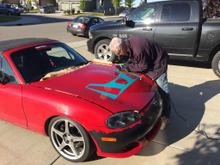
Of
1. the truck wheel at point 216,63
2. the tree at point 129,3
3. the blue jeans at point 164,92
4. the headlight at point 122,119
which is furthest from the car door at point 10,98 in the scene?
the tree at point 129,3

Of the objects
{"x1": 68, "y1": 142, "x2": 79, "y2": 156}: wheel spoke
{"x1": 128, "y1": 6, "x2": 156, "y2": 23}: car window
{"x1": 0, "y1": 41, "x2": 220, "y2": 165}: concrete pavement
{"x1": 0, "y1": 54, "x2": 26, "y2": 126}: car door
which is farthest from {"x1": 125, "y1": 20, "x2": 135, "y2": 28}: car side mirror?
{"x1": 68, "y1": 142, "x2": 79, "y2": 156}: wheel spoke

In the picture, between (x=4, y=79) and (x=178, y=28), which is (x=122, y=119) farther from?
(x=178, y=28)

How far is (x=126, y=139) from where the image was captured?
3119 mm

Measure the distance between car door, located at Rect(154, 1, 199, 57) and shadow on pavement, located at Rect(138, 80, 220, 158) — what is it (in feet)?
3.93

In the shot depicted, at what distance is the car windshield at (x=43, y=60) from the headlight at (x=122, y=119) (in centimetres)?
138

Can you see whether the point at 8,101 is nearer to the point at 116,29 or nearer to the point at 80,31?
the point at 116,29

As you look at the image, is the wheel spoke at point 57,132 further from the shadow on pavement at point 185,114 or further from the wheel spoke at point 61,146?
the shadow on pavement at point 185,114

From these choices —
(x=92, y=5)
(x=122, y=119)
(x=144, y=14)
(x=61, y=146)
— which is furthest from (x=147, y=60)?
(x=92, y=5)

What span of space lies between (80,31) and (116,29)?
9223 mm

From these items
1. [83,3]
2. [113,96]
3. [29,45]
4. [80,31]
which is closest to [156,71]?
[113,96]

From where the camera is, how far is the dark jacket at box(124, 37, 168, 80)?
4129mm

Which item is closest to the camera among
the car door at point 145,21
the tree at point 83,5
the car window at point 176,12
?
the car window at point 176,12

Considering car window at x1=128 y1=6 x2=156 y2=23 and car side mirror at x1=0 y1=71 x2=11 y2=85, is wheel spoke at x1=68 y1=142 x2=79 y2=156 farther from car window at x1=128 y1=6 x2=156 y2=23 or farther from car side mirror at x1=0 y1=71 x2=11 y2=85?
car window at x1=128 y1=6 x2=156 y2=23

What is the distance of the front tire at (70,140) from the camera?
323cm
